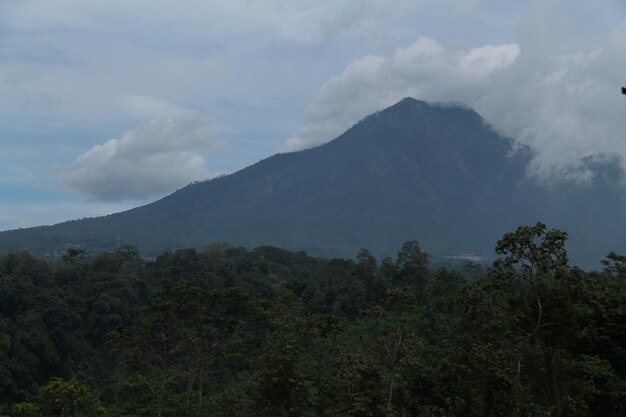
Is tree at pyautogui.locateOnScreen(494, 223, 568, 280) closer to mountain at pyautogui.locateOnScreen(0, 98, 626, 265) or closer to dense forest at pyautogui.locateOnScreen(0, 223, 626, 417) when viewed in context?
Result: dense forest at pyautogui.locateOnScreen(0, 223, 626, 417)

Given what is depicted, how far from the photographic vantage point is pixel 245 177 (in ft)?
415

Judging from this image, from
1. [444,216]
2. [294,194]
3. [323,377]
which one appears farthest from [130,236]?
[323,377]

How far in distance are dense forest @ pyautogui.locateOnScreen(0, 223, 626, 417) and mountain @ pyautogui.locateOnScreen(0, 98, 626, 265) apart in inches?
2239

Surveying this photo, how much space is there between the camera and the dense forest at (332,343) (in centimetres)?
828

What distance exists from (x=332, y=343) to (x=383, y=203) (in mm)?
96896

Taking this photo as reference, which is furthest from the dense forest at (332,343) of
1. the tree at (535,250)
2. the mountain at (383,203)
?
the mountain at (383,203)

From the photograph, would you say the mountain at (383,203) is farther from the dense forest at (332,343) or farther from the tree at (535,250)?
the tree at (535,250)

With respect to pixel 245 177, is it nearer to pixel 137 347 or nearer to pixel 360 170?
pixel 360 170

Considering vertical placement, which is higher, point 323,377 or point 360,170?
point 360,170

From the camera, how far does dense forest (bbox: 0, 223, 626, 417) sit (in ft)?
27.2

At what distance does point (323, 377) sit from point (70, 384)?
438 centimetres

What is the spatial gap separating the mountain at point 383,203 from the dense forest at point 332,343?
56860 mm

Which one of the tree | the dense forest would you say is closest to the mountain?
the dense forest

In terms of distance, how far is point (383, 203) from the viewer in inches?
4254
